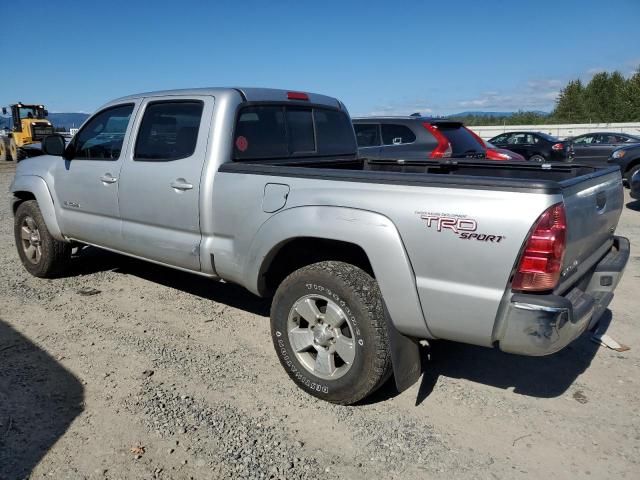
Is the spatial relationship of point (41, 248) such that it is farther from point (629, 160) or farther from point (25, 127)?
point (25, 127)

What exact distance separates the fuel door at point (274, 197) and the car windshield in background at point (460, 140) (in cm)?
580

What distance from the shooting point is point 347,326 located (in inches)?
128

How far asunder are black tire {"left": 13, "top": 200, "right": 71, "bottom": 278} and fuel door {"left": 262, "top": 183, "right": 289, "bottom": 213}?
3.07 metres

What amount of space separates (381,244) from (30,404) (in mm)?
2349

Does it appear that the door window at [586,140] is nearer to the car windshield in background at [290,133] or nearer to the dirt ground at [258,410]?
the dirt ground at [258,410]

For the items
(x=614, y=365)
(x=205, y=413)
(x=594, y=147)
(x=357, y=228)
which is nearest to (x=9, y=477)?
(x=205, y=413)

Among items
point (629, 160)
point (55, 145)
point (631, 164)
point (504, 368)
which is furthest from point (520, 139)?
point (55, 145)

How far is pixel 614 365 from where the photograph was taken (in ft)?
12.7

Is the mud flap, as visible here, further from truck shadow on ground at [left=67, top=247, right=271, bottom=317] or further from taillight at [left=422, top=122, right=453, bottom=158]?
taillight at [left=422, top=122, right=453, bottom=158]

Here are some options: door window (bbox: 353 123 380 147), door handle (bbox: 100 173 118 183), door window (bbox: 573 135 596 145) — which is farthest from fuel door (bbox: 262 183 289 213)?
door window (bbox: 573 135 596 145)

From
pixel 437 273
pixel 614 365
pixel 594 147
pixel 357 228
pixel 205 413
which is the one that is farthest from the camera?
pixel 594 147

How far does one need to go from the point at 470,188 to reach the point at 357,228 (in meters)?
0.65

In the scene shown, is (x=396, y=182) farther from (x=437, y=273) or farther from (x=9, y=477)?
(x=9, y=477)

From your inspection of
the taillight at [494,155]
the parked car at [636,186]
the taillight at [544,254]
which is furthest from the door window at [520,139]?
the taillight at [544,254]
